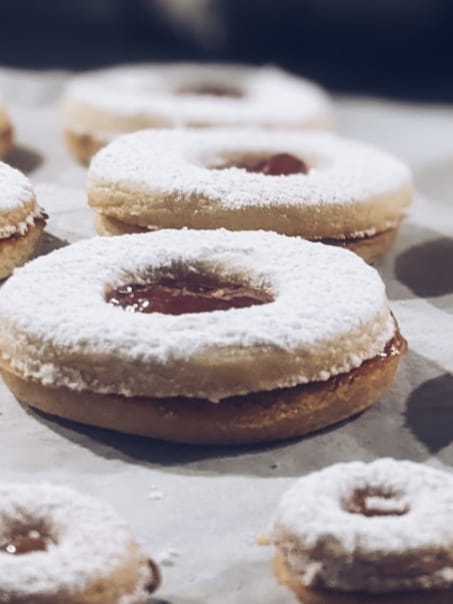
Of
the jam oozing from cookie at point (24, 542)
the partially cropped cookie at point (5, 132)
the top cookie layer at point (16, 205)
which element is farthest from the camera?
the partially cropped cookie at point (5, 132)

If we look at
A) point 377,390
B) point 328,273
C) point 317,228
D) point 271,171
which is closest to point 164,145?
point 271,171

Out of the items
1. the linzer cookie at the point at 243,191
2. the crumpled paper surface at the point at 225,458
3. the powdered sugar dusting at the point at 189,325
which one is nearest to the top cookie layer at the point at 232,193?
the linzer cookie at the point at 243,191

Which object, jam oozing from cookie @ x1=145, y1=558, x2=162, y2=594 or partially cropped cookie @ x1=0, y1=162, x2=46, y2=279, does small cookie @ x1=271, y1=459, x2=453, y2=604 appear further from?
partially cropped cookie @ x1=0, y1=162, x2=46, y2=279

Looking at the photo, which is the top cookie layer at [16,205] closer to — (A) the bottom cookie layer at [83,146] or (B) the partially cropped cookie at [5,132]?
(B) the partially cropped cookie at [5,132]

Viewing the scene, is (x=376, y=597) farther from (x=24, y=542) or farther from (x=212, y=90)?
(x=212, y=90)

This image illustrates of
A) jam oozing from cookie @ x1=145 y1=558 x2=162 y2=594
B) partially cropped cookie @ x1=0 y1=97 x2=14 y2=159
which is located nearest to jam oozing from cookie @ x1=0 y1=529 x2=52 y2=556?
jam oozing from cookie @ x1=145 y1=558 x2=162 y2=594

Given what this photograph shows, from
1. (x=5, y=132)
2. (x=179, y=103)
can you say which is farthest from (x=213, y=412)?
(x=179, y=103)

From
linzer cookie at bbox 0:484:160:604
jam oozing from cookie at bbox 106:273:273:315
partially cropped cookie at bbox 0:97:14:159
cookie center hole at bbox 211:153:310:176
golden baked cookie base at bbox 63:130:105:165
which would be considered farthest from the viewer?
golden baked cookie base at bbox 63:130:105:165

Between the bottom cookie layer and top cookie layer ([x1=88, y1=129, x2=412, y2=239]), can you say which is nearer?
top cookie layer ([x1=88, y1=129, x2=412, y2=239])
